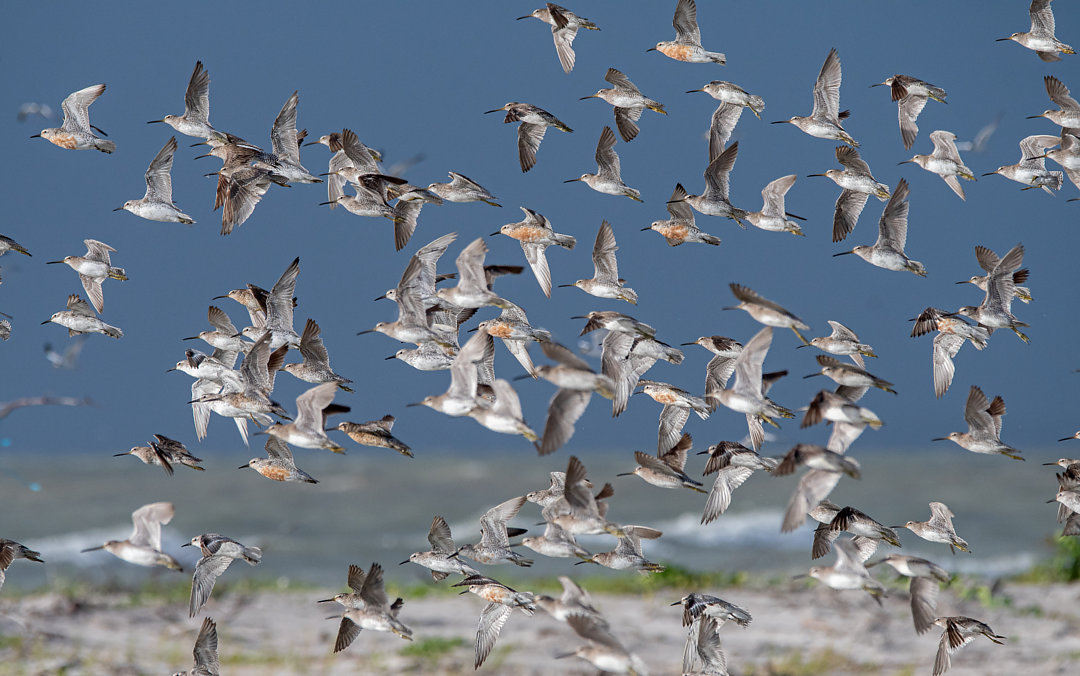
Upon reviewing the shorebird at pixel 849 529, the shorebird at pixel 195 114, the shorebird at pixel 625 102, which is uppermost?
the shorebird at pixel 625 102

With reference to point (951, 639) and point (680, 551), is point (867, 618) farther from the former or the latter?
point (680, 551)

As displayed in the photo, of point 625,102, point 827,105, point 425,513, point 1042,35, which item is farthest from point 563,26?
point 425,513

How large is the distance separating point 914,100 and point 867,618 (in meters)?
7.50

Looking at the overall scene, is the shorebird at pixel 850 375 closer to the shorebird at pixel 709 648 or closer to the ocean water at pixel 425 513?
the shorebird at pixel 709 648

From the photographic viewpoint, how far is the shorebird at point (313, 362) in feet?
37.8

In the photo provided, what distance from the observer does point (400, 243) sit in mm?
12859

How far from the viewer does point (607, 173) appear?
1360 centimetres

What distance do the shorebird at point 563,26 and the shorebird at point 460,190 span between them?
5.72 feet

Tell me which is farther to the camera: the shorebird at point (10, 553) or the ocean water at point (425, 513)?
the ocean water at point (425, 513)

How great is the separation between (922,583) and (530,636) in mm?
7285

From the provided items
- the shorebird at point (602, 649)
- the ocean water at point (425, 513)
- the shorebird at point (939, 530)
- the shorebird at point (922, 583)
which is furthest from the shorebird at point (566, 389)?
the ocean water at point (425, 513)

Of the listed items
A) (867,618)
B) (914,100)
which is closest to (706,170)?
(914,100)

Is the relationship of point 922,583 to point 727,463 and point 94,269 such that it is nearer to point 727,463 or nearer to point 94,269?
point 727,463

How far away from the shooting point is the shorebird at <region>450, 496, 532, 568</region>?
37.2 ft
